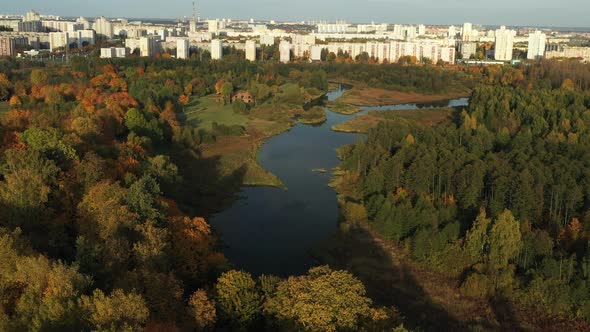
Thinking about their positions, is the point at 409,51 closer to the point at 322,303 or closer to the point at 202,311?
the point at 322,303

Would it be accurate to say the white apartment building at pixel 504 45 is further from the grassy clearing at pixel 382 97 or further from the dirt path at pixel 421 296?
the dirt path at pixel 421 296

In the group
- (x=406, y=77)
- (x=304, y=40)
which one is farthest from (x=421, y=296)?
(x=304, y=40)

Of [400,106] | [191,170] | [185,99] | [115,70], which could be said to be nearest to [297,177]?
[191,170]

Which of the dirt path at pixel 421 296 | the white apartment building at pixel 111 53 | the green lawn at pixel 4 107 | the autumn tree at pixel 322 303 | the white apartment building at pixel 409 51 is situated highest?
the white apartment building at pixel 409 51

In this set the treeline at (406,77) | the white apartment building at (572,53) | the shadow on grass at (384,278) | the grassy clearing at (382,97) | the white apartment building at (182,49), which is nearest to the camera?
the shadow on grass at (384,278)

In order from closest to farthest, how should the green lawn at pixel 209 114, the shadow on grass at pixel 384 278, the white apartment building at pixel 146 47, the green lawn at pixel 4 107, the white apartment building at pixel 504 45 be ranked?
the shadow on grass at pixel 384 278, the green lawn at pixel 4 107, the green lawn at pixel 209 114, the white apartment building at pixel 146 47, the white apartment building at pixel 504 45

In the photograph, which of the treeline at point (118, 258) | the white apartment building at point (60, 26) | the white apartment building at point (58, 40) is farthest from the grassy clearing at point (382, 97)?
the white apartment building at point (60, 26)
